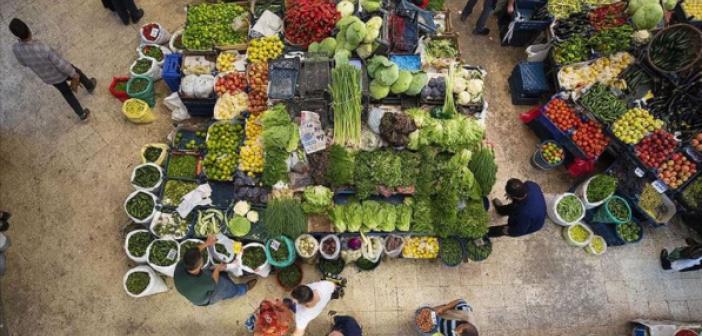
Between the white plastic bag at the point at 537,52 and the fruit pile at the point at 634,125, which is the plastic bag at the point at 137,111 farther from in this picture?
the fruit pile at the point at 634,125

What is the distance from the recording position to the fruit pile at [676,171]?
233 inches

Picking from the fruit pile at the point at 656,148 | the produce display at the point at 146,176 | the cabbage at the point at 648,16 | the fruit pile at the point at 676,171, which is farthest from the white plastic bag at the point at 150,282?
the cabbage at the point at 648,16

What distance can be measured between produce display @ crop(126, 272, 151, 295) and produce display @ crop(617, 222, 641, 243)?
6502mm

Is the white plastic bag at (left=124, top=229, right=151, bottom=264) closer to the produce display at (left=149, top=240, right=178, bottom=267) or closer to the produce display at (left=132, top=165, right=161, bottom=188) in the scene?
the produce display at (left=149, top=240, right=178, bottom=267)

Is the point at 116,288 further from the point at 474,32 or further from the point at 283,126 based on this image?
the point at 474,32

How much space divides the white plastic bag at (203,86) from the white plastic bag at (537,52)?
512 centimetres

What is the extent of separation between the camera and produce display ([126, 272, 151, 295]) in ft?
17.7

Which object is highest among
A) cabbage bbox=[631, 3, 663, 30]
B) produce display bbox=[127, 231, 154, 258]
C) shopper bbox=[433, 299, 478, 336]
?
cabbage bbox=[631, 3, 663, 30]

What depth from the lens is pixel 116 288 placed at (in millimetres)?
5734

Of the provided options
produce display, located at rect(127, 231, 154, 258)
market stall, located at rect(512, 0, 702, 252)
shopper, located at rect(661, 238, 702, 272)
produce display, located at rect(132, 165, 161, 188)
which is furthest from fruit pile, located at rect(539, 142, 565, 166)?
produce display, located at rect(127, 231, 154, 258)

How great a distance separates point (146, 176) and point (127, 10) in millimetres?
3352

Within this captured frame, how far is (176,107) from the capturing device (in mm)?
6586

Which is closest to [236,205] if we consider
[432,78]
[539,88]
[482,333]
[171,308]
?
[171,308]

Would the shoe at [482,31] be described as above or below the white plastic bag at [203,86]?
below
